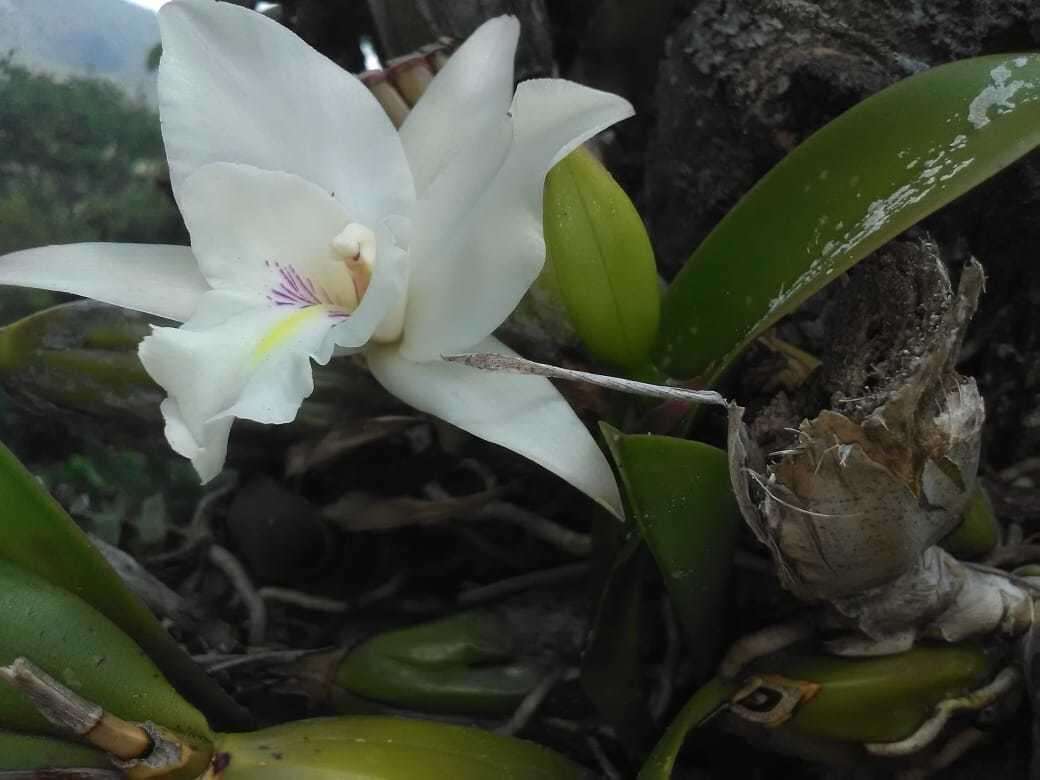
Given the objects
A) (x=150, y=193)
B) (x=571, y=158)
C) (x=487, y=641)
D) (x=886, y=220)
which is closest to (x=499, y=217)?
(x=571, y=158)

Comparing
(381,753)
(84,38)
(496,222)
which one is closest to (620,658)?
(381,753)

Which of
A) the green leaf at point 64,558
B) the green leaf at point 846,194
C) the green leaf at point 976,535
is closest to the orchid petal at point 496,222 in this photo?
the green leaf at point 846,194

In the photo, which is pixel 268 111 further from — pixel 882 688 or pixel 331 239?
pixel 882 688

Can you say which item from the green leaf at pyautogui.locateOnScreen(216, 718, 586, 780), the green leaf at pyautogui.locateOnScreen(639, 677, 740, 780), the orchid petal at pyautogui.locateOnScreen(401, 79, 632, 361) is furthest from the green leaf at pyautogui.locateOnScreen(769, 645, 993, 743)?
the orchid petal at pyautogui.locateOnScreen(401, 79, 632, 361)

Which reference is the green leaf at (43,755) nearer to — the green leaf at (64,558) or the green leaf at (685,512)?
the green leaf at (64,558)

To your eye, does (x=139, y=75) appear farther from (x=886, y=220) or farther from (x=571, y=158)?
(x=886, y=220)
